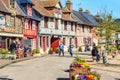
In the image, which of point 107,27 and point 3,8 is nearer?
point 3,8

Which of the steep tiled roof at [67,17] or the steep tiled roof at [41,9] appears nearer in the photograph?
the steep tiled roof at [41,9]

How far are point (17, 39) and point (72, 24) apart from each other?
21.5 metres

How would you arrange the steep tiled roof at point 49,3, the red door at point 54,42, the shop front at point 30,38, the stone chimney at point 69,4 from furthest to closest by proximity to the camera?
the stone chimney at point 69,4 → the red door at point 54,42 → the steep tiled roof at point 49,3 → the shop front at point 30,38

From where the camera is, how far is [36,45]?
46.0 m

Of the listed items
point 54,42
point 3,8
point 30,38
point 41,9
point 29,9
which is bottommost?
point 54,42

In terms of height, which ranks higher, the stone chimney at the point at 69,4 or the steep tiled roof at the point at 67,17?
the stone chimney at the point at 69,4

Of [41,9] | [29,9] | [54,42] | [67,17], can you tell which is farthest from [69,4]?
[29,9]

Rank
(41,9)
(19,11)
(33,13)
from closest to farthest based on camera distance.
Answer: (19,11), (33,13), (41,9)

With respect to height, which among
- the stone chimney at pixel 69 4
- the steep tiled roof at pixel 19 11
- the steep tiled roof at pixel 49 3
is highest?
the stone chimney at pixel 69 4

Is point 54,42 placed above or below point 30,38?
below

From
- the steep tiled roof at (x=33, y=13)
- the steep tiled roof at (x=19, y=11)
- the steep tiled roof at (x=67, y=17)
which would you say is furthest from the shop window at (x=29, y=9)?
the steep tiled roof at (x=67, y=17)

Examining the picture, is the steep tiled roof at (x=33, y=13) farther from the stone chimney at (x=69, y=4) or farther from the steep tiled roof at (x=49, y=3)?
the stone chimney at (x=69, y=4)

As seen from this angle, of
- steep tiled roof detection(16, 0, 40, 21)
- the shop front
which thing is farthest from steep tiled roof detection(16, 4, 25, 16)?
the shop front

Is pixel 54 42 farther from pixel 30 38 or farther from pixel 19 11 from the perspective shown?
pixel 19 11
